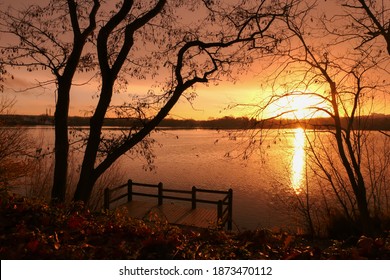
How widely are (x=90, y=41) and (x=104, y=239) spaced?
6745mm

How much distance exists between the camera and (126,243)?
12.5 ft

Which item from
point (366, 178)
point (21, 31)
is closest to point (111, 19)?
point (21, 31)

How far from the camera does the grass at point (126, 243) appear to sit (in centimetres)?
338

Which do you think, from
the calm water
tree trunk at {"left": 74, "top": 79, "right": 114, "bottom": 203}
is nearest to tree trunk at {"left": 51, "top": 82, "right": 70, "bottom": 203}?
tree trunk at {"left": 74, "top": 79, "right": 114, "bottom": 203}

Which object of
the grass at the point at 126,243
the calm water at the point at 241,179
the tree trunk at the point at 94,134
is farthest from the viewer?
the calm water at the point at 241,179

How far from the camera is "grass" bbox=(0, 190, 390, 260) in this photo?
11.1 ft

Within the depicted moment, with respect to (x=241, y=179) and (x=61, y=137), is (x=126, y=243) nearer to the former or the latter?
(x=61, y=137)

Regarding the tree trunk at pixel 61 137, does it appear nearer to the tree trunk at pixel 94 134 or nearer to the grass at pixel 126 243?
the tree trunk at pixel 94 134


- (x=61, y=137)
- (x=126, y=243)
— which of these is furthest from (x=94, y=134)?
(x=126, y=243)

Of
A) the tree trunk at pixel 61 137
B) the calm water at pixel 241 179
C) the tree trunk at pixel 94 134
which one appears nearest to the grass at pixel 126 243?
the tree trunk at pixel 94 134

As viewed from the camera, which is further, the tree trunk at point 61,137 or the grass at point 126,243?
the tree trunk at point 61,137

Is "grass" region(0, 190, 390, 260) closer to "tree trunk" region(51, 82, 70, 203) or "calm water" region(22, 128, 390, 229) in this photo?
"tree trunk" region(51, 82, 70, 203)

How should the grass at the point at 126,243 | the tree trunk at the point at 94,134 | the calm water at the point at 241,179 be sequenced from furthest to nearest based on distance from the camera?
1. the calm water at the point at 241,179
2. the tree trunk at the point at 94,134
3. the grass at the point at 126,243
